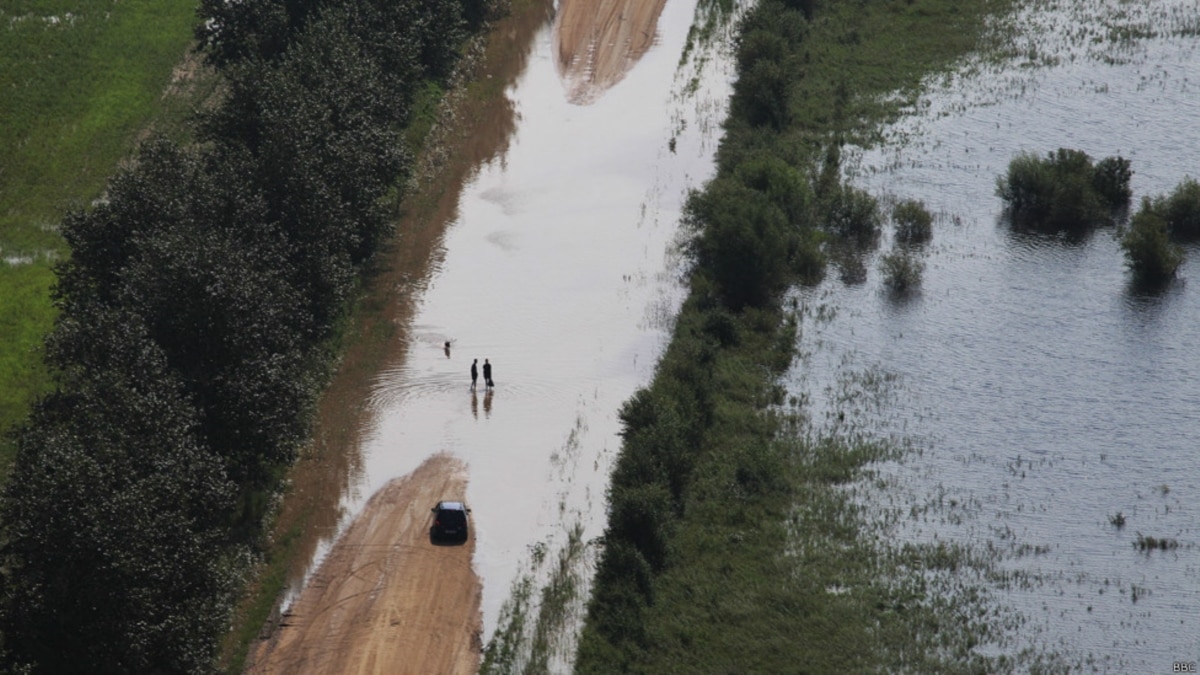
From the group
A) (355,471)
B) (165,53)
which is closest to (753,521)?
(355,471)

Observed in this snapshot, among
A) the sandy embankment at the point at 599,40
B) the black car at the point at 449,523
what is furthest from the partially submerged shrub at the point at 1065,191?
the black car at the point at 449,523

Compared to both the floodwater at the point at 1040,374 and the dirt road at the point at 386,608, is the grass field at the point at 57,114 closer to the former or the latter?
the dirt road at the point at 386,608

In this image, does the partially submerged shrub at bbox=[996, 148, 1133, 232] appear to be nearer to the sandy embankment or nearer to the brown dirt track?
the sandy embankment

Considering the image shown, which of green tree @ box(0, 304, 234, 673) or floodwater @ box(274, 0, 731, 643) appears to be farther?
floodwater @ box(274, 0, 731, 643)

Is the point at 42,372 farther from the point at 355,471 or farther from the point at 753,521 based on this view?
the point at 753,521

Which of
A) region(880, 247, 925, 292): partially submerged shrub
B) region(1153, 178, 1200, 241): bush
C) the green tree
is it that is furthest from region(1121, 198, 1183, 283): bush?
the green tree

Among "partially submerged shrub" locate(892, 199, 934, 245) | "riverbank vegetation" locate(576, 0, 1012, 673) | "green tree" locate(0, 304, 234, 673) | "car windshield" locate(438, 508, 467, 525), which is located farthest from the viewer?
"partially submerged shrub" locate(892, 199, 934, 245)

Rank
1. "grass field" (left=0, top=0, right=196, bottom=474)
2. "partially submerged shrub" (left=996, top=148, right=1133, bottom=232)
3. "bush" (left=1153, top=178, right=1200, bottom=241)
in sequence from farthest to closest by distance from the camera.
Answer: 1. "partially submerged shrub" (left=996, top=148, right=1133, bottom=232)
2. "bush" (left=1153, top=178, right=1200, bottom=241)
3. "grass field" (left=0, top=0, right=196, bottom=474)
